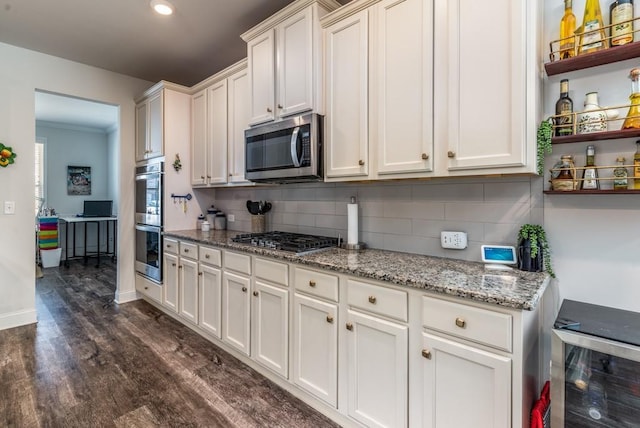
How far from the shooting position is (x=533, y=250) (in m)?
1.57

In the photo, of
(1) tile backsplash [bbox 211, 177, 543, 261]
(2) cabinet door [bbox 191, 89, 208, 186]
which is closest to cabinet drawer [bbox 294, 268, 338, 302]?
(1) tile backsplash [bbox 211, 177, 543, 261]

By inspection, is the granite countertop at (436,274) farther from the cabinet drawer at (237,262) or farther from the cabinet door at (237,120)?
the cabinet door at (237,120)

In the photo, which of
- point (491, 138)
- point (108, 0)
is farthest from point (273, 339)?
point (108, 0)

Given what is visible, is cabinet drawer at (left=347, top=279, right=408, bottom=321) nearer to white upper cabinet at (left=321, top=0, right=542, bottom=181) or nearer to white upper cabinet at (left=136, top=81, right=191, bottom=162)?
white upper cabinet at (left=321, top=0, right=542, bottom=181)

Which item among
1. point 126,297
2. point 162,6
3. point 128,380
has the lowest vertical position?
point 128,380

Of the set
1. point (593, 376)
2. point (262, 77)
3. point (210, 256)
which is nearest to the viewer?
point (593, 376)

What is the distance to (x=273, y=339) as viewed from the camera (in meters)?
2.14

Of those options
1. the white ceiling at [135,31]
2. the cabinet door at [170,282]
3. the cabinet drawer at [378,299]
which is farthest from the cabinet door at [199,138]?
the cabinet drawer at [378,299]

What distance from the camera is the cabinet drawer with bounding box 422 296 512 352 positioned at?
1.21 meters

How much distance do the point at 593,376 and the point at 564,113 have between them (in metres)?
1.14

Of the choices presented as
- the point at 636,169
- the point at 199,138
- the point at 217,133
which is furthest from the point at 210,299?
the point at 636,169

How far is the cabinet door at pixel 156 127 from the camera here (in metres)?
3.42

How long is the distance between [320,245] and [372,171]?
0.65 metres

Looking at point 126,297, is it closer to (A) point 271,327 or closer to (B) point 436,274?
(A) point 271,327
